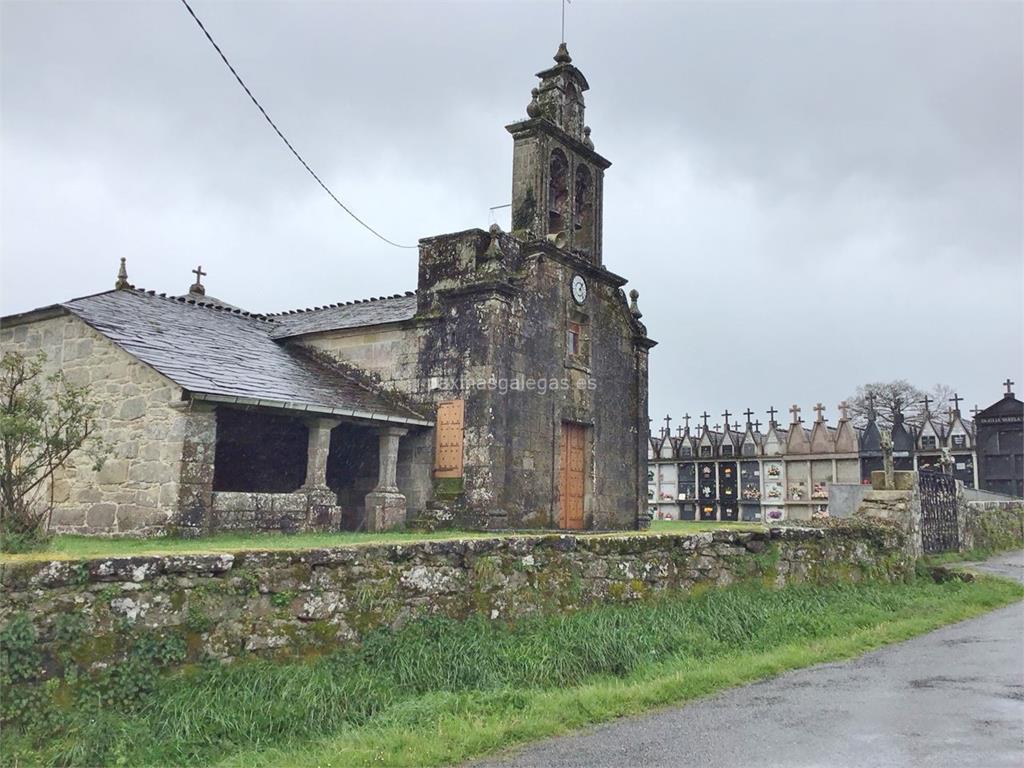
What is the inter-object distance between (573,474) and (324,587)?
11.1 m

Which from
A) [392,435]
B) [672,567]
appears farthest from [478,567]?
[392,435]

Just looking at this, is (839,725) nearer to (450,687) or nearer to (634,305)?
(450,687)

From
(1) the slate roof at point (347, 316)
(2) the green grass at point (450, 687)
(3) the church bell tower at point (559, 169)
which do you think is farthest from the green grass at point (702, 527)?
(1) the slate roof at point (347, 316)

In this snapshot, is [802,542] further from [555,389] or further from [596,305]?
[596,305]

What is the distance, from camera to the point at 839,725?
548 cm

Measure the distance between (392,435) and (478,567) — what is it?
26.2 feet

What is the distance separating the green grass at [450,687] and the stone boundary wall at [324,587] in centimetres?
17

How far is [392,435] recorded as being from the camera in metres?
14.8

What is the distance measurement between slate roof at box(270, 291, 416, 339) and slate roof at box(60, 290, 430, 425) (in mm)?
659

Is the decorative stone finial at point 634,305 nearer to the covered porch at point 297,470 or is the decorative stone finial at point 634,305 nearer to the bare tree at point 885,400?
the covered porch at point 297,470

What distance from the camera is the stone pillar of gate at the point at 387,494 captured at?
47.1 ft

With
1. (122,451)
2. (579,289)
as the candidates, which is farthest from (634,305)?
(122,451)

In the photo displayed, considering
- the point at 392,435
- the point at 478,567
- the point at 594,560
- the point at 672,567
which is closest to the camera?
the point at 478,567

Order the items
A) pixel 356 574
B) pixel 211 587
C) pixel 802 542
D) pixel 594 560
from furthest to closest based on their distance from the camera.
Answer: pixel 802 542
pixel 594 560
pixel 356 574
pixel 211 587
